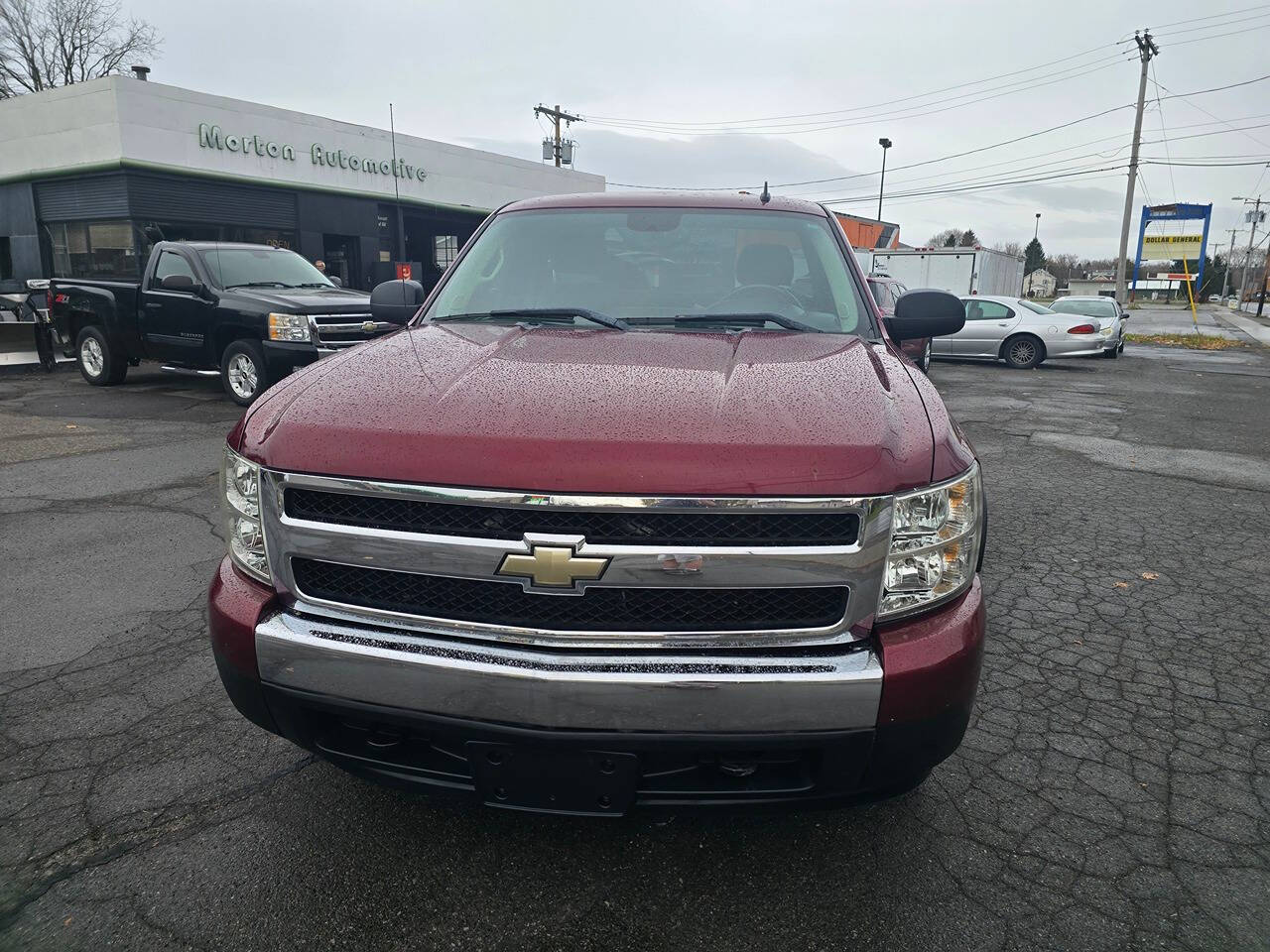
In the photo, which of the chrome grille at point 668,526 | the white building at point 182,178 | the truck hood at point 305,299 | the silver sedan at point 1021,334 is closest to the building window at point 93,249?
the white building at point 182,178

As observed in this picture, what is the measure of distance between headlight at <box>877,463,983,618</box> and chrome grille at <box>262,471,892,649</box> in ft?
0.17

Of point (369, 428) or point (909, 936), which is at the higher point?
point (369, 428)

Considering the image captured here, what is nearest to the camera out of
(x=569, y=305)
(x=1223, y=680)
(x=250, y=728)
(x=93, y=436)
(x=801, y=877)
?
(x=801, y=877)

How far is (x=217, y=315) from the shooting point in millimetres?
9805

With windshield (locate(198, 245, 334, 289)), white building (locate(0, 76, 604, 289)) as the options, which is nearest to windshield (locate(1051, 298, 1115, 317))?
white building (locate(0, 76, 604, 289))

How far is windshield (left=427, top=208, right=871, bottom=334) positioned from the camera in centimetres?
310

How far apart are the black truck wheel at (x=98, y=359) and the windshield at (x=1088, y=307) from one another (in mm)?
18433

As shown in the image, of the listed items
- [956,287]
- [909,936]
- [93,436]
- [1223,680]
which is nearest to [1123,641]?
[1223,680]

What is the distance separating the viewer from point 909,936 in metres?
2.04

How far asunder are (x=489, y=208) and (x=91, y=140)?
12.2 metres

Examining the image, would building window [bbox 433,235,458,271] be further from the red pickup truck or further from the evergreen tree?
the evergreen tree

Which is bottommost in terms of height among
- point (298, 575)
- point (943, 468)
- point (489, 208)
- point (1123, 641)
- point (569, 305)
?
point (1123, 641)

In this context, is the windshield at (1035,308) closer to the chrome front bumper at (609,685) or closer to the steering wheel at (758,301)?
the steering wheel at (758,301)

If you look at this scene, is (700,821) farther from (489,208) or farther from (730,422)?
(489,208)
